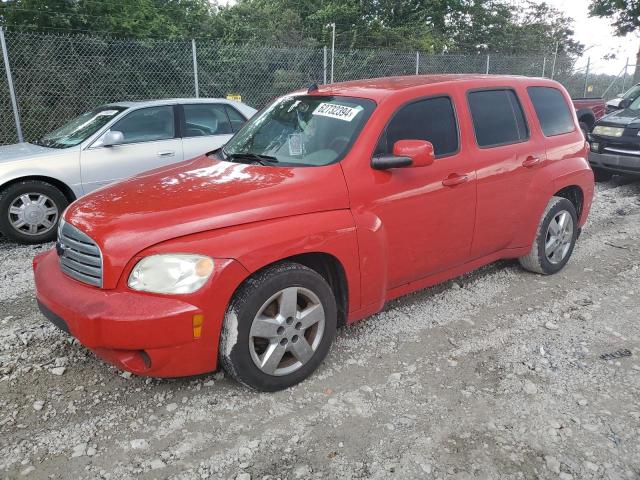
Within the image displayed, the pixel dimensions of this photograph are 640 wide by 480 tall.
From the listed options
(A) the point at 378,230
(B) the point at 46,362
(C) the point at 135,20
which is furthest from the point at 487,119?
(C) the point at 135,20

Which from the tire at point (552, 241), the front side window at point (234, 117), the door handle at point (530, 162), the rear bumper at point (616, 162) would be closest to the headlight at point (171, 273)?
the door handle at point (530, 162)

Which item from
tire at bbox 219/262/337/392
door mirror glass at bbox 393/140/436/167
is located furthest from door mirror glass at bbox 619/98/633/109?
tire at bbox 219/262/337/392

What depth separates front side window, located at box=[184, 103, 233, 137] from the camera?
6.78 m

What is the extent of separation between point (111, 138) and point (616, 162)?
294 inches

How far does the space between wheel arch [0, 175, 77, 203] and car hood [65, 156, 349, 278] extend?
2971 mm

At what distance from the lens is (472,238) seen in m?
4.04

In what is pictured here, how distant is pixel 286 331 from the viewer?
9.82 feet

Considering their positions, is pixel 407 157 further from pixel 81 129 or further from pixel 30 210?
pixel 81 129

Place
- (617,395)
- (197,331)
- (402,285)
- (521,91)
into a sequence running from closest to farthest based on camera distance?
(197,331)
(617,395)
(402,285)
(521,91)

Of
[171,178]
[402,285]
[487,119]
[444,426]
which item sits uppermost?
[487,119]

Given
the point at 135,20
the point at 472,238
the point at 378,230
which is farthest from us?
the point at 135,20

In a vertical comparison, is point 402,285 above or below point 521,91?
below

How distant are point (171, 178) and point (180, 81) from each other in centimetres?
790

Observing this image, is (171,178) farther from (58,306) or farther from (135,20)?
(135,20)
